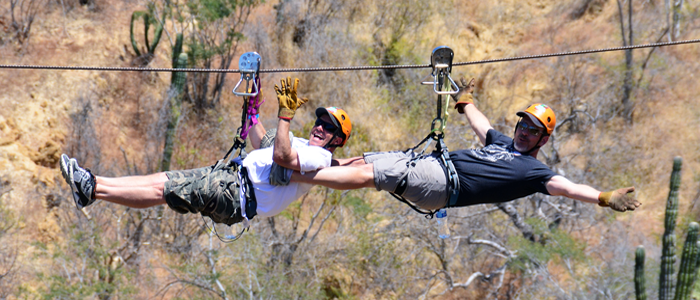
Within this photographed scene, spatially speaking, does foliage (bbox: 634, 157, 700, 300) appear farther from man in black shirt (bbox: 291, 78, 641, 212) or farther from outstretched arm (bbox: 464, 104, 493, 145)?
man in black shirt (bbox: 291, 78, 641, 212)

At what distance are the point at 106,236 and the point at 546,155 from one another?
8.79 meters

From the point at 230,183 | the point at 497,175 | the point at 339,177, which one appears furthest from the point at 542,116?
the point at 230,183

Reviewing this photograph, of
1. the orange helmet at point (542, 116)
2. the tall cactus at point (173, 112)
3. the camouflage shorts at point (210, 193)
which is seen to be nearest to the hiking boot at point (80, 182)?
the camouflage shorts at point (210, 193)

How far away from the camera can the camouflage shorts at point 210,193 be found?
13.4 ft

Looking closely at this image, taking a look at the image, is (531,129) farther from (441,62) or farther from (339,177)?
(339,177)

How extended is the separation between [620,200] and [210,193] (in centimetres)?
245

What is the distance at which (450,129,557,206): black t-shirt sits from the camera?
411 centimetres

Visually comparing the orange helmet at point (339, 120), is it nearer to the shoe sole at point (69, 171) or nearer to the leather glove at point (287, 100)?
the leather glove at point (287, 100)

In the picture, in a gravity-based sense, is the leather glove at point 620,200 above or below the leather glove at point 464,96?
below

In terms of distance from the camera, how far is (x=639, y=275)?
9859 millimetres

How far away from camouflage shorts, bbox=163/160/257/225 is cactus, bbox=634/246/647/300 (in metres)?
7.57

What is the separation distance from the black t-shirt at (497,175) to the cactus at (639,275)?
648cm

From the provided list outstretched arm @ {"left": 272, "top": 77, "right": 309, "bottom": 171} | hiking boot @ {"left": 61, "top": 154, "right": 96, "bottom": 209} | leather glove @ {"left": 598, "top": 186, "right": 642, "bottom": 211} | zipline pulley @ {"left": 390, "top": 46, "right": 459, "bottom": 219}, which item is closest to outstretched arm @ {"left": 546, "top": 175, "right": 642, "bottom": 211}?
leather glove @ {"left": 598, "top": 186, "right": 642, "bottom": 211}

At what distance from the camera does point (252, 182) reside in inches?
163
